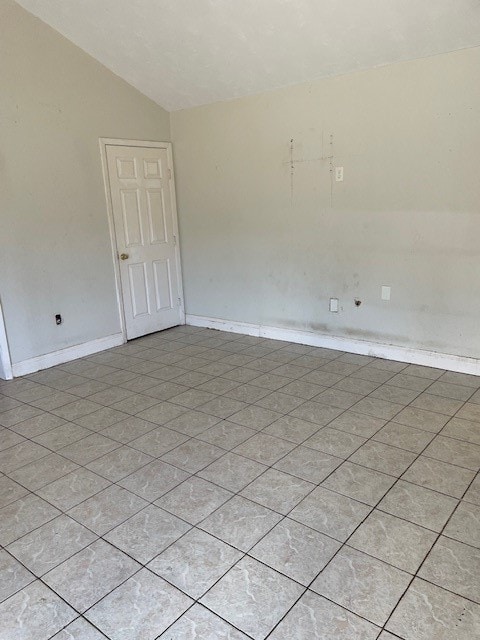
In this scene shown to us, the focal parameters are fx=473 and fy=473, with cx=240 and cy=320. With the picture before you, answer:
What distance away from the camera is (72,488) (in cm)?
242

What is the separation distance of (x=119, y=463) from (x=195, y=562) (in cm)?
91

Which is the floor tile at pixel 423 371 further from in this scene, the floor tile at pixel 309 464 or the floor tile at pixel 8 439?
the floor tile at pixel 8 439

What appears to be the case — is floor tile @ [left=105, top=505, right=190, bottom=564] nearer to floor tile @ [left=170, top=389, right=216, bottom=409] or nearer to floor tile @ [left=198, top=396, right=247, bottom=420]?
floor tile @ [left=198, top=396, right=247, bottom=420]

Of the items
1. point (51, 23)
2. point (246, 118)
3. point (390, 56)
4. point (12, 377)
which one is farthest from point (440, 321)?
point (51, 23)

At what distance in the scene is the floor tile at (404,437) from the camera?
2688 mm

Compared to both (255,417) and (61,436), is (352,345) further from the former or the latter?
(61,436)

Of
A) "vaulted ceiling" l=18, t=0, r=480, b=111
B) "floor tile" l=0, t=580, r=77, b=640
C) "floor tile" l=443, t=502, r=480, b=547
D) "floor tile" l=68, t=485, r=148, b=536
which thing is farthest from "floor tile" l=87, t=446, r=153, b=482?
"vaulted ceiling" l=18, t=0, r=480, b=111

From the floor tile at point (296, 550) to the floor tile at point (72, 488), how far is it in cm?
93

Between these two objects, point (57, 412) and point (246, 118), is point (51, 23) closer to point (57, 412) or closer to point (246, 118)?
point (246, 118)

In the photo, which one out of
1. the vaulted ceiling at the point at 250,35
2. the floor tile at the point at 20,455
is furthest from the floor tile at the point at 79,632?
the vaulted ceiling at the point at 250,35

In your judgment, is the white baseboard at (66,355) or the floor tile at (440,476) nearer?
the floor tile at (440,476)

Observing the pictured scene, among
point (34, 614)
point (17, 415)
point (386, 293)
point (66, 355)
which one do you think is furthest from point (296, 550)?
point (66, 355)

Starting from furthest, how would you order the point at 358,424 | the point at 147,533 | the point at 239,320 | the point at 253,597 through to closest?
the point at 239,320 < the point at 358,424 < the point at 147,533 < the point at 253,597

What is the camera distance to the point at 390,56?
3502 mm
